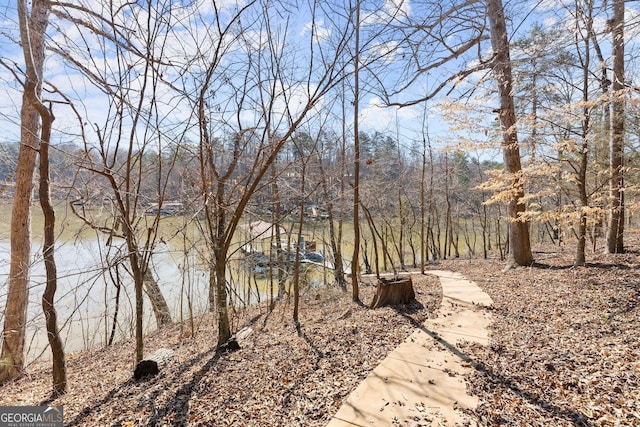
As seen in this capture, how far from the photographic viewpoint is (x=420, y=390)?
2531mm

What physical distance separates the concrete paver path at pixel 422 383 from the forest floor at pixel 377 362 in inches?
4.4

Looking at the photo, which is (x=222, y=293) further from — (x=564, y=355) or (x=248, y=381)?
(x=564, y=355)

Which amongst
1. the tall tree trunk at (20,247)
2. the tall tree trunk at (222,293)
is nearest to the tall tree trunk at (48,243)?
the tall tree trunk at (20,247)

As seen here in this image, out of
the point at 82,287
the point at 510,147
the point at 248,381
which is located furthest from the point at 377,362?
the point at 82,287

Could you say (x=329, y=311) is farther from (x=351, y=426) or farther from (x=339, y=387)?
(x=351, y=426)

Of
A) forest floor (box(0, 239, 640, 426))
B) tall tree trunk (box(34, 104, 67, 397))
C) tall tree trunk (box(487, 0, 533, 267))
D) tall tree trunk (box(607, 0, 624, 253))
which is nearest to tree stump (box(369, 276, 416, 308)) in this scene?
forest floor (box(0, 239, 640, 426))

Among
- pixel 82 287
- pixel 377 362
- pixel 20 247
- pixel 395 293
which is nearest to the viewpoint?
pixel 377 362

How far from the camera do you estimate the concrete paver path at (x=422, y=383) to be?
7.27 ft

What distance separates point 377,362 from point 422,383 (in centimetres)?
49

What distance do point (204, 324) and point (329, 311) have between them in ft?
9.78

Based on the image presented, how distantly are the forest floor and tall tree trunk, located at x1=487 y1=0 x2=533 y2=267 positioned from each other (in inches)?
55.0

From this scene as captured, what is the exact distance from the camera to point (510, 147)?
19.1ft

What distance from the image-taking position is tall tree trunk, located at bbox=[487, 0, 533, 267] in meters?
→ 5.83

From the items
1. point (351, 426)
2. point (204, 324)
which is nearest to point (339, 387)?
point (351, 426)
